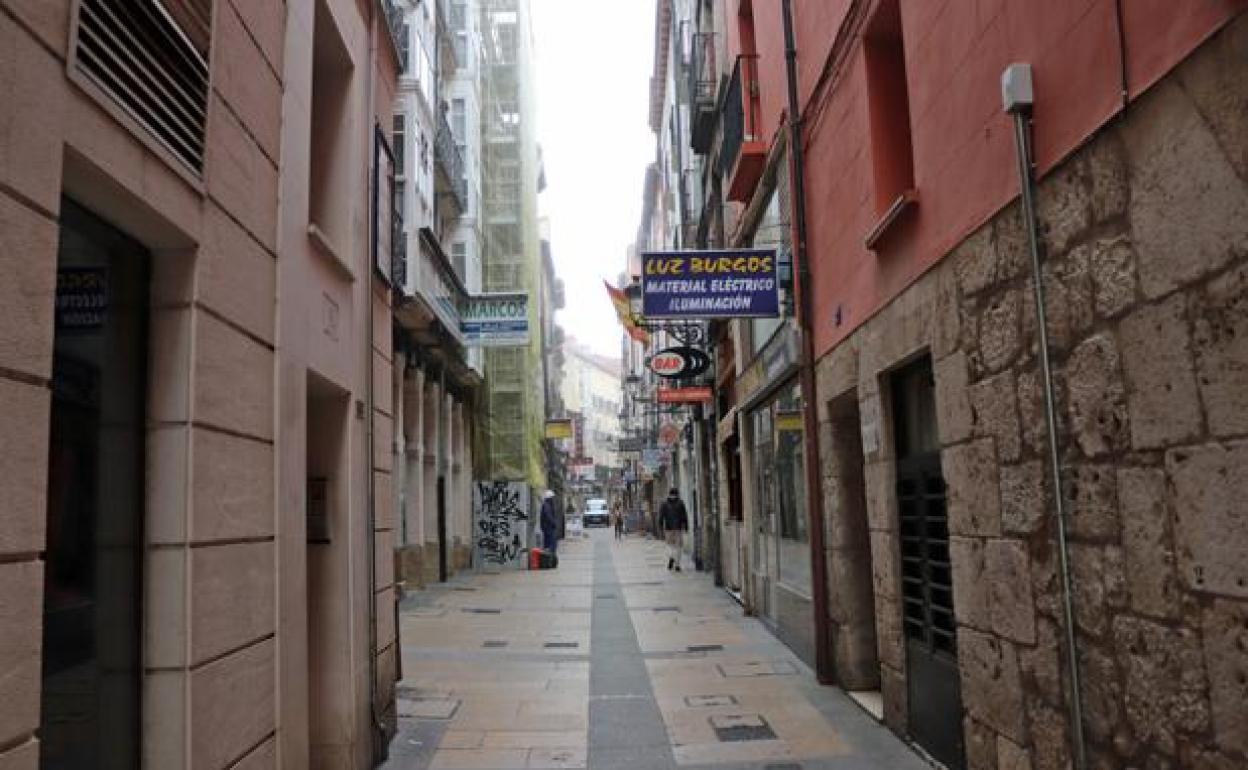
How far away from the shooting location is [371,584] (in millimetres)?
7098

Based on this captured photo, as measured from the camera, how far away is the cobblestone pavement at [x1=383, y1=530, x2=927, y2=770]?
7.04m

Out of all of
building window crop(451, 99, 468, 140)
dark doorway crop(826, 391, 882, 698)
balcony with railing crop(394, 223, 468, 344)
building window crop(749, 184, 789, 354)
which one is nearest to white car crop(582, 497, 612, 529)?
building window crop(451, 99, 468, 140)

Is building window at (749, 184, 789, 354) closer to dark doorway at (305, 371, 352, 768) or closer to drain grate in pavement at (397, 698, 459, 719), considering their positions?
drain grate in pavement at (397, 698, 459, 719)

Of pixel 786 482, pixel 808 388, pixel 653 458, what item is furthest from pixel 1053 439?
pixel 653 458

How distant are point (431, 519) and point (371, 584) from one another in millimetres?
14343

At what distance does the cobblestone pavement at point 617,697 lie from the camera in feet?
23.1

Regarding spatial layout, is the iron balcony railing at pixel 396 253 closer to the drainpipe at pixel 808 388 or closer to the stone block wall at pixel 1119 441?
the drainpipe at pixel 808 388

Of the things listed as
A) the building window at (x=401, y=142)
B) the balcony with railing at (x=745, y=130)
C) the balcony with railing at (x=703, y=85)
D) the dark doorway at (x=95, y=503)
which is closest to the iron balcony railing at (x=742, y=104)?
the balcony with railing at (x=745, y=130)

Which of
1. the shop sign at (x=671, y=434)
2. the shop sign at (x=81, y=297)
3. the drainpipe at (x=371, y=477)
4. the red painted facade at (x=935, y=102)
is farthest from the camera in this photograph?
the shop sign at (x=671, y=434)

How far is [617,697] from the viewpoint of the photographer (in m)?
9.05

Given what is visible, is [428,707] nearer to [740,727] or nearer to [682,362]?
[740,727]

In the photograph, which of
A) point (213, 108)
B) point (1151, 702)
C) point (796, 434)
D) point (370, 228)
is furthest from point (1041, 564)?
point (796, 434)

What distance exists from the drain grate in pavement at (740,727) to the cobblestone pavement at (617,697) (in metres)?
0.01

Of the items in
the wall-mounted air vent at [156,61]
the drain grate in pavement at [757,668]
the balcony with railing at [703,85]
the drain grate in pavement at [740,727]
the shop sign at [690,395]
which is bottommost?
the drain grate in pavement at [740,727]
